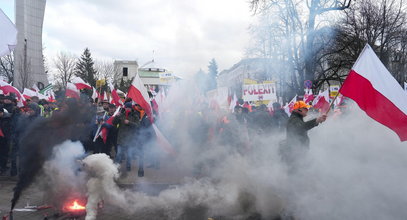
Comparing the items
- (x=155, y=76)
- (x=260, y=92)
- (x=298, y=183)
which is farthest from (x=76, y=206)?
(x=260, y=92)

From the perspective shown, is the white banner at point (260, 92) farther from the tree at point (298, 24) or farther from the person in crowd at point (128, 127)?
the person in crowd at point (128, 127)

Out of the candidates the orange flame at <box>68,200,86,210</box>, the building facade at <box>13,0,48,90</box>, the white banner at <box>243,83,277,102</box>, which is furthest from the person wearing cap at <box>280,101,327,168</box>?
the building facade at <box>13,0,48,90</box>

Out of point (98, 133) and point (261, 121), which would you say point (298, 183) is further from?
point (98, 133)

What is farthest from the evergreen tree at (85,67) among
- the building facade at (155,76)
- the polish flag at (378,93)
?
the polish flag at (378,93)

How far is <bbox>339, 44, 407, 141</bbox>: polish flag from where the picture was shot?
14.4 feet

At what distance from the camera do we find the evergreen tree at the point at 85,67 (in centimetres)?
5056

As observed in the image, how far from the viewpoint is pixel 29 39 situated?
27719 millimetres

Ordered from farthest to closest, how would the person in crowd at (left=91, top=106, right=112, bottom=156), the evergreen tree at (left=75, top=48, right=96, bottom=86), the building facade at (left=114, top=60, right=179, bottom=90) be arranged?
1. the evergreen tree at (left=75, top=48, right=96, bottom=86)
2. the building facade at (left=114, top=60, right=179, bottom=90)
3. the person in crowd at (left=91, top=106, right=112, bottom=156)

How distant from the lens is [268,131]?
8164mm

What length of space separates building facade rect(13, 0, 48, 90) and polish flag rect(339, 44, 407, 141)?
26.0 metres

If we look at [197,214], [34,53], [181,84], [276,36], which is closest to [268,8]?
[276,36]

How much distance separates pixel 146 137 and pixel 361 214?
5490 millimetres

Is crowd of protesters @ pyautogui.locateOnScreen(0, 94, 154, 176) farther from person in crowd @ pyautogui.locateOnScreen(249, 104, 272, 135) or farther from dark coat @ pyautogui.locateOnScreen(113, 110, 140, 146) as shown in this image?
person in crowd @ pyautogui.locateOnScreen(249, 104, 272, 135)

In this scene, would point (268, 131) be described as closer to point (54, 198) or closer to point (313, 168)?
point (313, 168)
